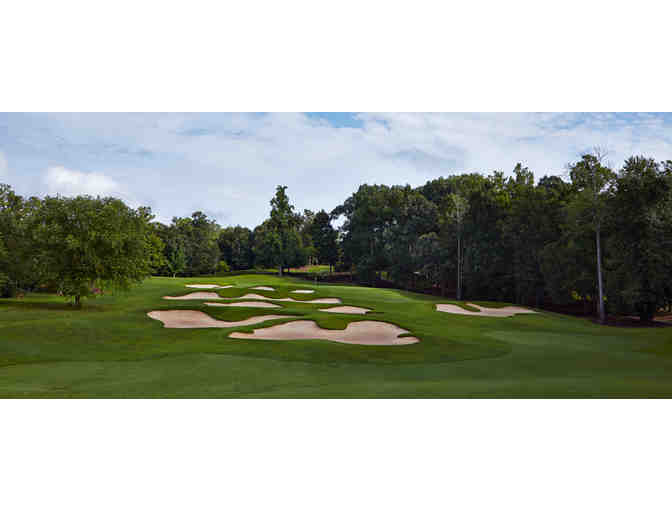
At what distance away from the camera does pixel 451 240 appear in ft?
63.0

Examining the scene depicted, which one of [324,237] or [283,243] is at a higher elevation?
[324,237]

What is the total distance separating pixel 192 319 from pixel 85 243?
13.0 ft

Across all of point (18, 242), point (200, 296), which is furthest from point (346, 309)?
point (18, 242)

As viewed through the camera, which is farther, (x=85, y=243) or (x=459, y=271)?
(x=459, y=271)

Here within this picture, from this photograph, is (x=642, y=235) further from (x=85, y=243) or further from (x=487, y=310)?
(x=85, y=243)

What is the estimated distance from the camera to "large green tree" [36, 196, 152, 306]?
1016 centimetres

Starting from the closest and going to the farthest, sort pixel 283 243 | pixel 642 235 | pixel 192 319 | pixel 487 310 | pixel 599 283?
pixel 642 235
pixel 192 319
pixel 599 283
pixel 487 310
pixel 283 243

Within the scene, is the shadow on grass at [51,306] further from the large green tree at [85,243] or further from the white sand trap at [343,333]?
the white sand trap at [343,333]

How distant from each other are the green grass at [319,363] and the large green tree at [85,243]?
2.49 m

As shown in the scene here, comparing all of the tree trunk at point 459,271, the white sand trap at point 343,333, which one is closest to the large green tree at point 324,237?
the tree trunk at point 459,271

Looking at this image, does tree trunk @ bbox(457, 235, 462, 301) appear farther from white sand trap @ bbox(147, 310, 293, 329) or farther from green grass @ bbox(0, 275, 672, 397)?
white sand trap @ bbox(147, 310, 293, 329)
